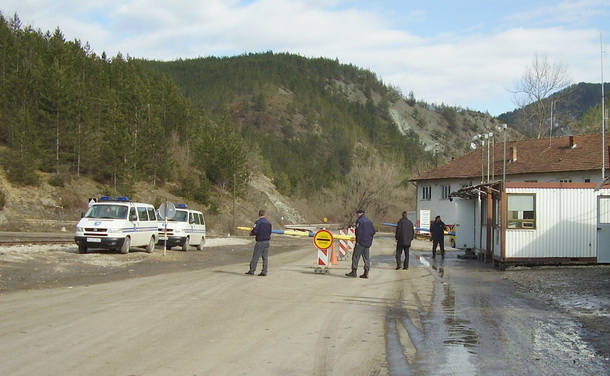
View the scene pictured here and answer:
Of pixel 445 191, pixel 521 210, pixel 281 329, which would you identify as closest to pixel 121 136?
pixel 445 191

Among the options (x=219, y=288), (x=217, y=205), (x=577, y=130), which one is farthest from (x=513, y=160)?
(x=219, y=288)

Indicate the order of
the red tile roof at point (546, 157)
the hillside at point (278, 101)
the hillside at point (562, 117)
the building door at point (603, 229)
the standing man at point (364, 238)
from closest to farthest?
the standing man at point (364, 238), the building door at point (603, 229), the red tile roof at point (546, 157), the hillside at point (562, 117), the hillside at point (278, 101)

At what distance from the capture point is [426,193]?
229 feet

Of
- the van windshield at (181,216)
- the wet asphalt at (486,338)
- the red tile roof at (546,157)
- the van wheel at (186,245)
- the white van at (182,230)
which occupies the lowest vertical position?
the wet asphalt at (486,338)

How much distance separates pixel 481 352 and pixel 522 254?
15.1 meters

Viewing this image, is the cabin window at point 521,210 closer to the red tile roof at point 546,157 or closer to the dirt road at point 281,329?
the dirt road at point 281,329

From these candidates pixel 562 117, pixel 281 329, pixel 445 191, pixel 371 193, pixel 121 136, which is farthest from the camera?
pixel 371 193

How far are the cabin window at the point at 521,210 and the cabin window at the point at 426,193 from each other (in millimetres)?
46467

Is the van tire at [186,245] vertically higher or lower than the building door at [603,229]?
lower

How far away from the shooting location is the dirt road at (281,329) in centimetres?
783

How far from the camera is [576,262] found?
22875mm

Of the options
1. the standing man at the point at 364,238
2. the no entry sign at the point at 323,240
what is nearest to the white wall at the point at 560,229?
the standing man at the point at 364,238

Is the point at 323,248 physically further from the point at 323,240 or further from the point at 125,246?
the point at 125,246

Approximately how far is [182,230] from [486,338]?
22.7 meters
